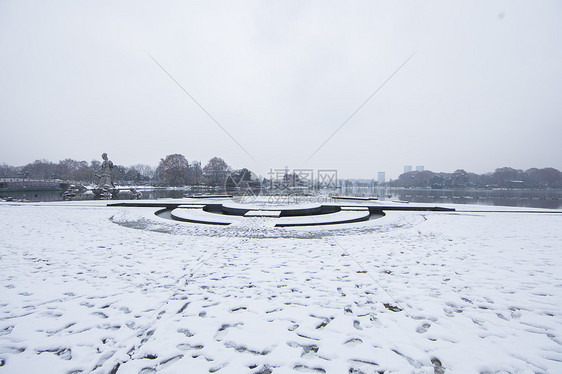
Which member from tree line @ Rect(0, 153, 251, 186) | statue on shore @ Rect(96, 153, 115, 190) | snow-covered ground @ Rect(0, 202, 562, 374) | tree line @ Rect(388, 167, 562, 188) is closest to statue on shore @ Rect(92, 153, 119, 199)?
statue on shore @ Rect(96, 153, 115, 190)

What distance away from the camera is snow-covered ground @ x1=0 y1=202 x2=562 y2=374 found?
2.31m

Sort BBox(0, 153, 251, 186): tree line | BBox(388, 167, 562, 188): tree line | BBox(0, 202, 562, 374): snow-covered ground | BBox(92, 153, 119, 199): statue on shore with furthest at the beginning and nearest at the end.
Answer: BBox(388, 167, 562, 188): tree line → BBox(0, 153, 251, 186): tree line → BBox(92, 153, 119, 199): statue on shore → BBox(0, 202, 562, 374): snow-covered ground

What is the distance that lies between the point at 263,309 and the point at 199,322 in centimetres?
82

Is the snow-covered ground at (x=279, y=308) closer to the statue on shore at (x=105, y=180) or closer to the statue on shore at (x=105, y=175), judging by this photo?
the statue on shore at (x=105, y=180)

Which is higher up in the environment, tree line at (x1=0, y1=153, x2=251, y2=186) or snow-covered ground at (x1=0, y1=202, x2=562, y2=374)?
tree line at (x1=0, y1=153, x2=251, y2=186)

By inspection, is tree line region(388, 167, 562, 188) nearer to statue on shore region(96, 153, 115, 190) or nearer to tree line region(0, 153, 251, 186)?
tree line region(0, 153, 251, 186)

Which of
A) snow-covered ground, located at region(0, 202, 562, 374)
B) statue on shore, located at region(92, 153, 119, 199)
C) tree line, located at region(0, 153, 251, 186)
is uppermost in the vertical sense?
tree line, located at region(0, 153, 251, 186)

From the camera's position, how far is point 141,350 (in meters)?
2.43

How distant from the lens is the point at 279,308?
10.7 ft

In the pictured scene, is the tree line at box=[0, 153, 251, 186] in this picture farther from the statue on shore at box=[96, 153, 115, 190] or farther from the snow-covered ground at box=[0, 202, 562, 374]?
the snow-covered ground at box=[0, 202, 562, 374]

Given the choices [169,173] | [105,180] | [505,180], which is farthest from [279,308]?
[505,180]

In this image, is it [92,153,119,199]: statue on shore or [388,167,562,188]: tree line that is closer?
[92,153,119,199]: statue on shore

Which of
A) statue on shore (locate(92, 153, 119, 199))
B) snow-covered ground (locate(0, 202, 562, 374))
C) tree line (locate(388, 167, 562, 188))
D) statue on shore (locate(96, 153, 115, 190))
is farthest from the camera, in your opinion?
tree line (locate(388, 167, 562, 188))

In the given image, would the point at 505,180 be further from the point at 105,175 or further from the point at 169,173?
the point at 105,175
